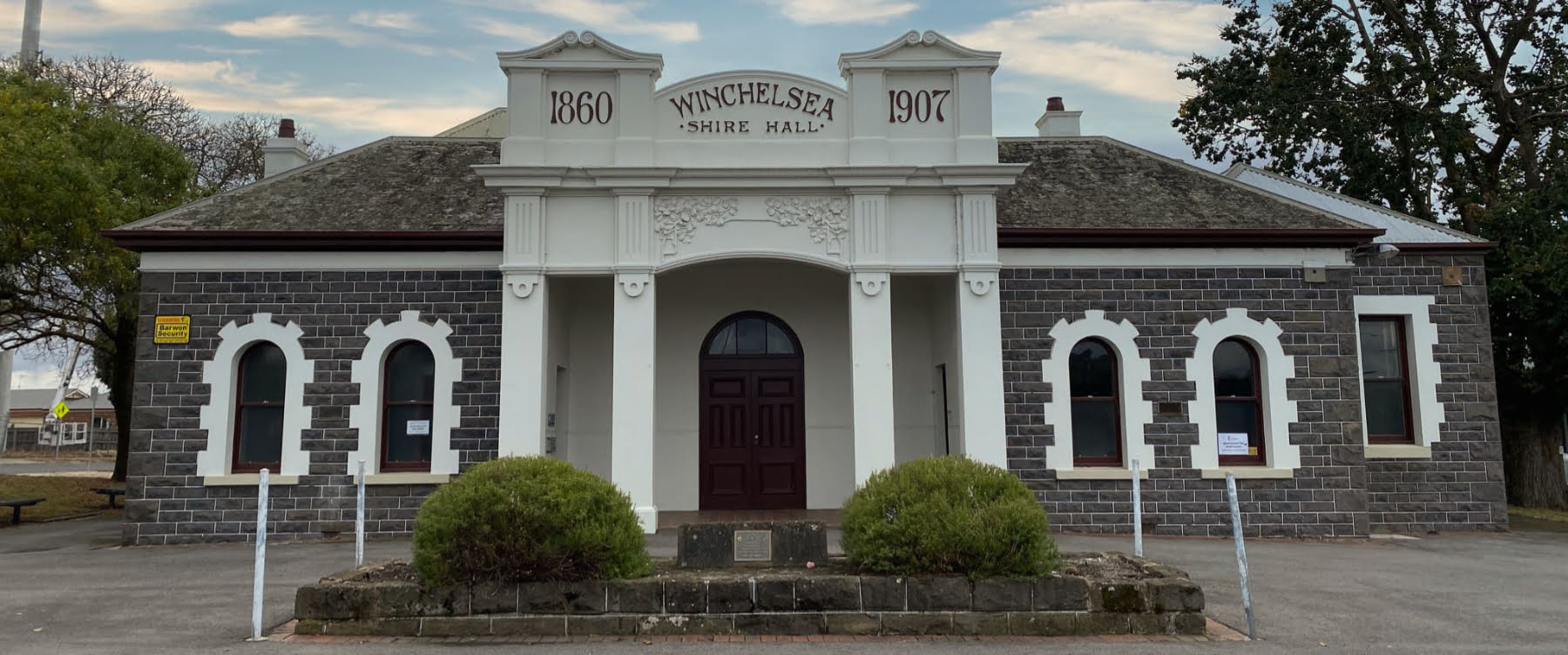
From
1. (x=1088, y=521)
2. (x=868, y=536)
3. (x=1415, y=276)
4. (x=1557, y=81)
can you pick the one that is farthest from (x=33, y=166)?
(x=1557, y=81)

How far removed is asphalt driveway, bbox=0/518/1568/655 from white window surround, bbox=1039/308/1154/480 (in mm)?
1017

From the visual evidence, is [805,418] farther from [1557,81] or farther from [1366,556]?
[1557,81]

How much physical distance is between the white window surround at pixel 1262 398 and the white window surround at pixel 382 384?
31.5 ft

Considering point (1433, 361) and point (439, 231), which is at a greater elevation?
point (439, 231)

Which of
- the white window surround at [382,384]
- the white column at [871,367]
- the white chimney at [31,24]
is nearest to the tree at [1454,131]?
the white column at [871,367]

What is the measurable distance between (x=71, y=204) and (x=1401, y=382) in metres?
20.2

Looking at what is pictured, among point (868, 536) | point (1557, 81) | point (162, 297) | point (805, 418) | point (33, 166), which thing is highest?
point (1557, 81)

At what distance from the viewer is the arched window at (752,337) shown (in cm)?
1444

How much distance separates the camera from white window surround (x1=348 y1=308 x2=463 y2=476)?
12.5m

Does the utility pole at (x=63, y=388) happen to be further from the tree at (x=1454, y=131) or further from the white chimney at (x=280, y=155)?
the tree at (x=1454, y=131)

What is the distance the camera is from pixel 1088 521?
41.5ft

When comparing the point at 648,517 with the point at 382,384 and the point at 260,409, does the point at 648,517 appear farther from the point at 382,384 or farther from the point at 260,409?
the point at 260,409

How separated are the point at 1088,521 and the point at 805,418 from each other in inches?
162

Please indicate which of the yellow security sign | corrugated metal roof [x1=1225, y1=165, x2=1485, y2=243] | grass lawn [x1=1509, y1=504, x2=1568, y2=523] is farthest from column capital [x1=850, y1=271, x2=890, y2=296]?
grass lawn [x1=1509, y1=504, x2=1568, y2=523]
